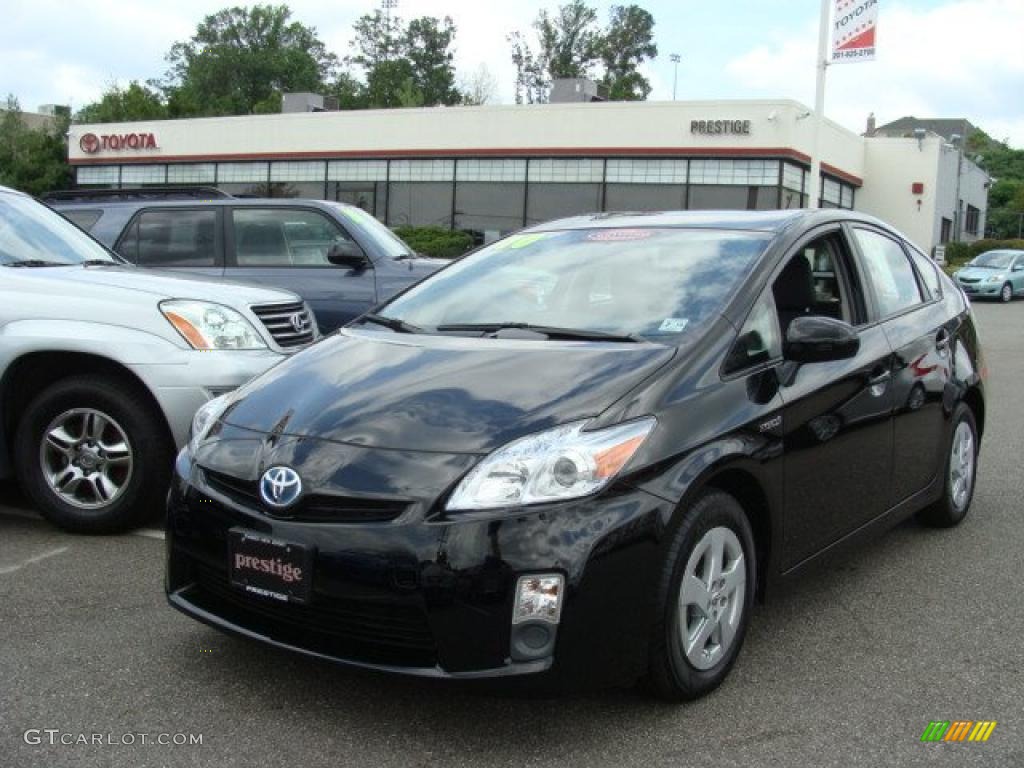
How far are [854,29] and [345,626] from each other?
18.4 meters

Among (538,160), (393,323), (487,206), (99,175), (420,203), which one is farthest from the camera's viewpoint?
(99,175)

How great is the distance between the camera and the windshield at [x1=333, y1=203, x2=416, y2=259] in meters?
8.31

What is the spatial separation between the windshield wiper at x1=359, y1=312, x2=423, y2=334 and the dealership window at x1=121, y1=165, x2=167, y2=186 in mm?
38462

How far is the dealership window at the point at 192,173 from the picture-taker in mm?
38625

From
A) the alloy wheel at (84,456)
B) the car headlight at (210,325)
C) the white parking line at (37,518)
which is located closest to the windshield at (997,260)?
the car headlight at (210,325)

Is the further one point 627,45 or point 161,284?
point 627,45

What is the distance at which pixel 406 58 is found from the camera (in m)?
89.6

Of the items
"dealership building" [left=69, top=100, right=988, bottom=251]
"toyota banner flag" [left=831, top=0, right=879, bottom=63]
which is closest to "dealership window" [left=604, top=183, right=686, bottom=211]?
"dealership building" [left=69, top=100, right=988, bottom=251]

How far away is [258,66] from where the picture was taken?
87625 mm

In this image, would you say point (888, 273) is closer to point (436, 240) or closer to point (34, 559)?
point (34, 559)

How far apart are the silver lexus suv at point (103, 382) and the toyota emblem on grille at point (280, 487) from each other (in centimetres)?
190

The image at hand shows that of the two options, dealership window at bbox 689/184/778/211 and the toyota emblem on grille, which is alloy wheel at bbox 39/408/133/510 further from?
dealership window at bbox 689/184/778/211

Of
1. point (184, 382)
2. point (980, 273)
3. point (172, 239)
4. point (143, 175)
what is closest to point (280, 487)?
point (184, 382)

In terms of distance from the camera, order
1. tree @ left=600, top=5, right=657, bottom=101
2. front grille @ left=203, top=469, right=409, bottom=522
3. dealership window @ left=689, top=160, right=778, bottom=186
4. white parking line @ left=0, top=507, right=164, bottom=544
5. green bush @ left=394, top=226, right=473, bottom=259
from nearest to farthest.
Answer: front grille @ left=203, top=469, right=409, bottom=522 → white parking line @ left=0, top=507, right=164, bottom=544 → dealership window @ left=689, top=160, right=778, bottom=186 → green bush @ left=394, top=226, right=473, bottom=259 → tree @ left=600, top=5, right=657, bottom=101
